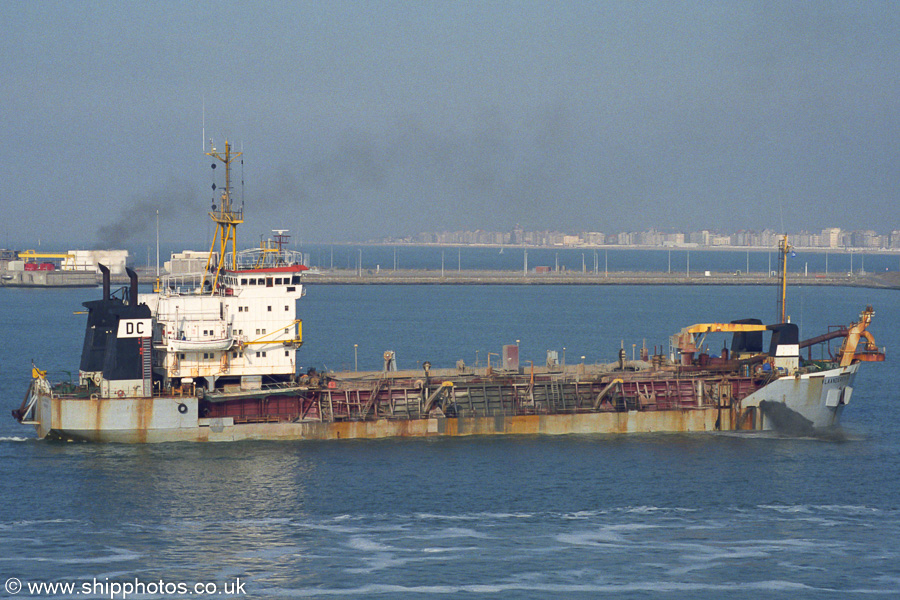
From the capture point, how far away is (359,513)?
128ft

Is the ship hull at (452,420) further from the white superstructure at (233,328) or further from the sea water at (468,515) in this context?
the white superstructure at (233,328)

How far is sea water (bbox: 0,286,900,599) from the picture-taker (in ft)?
108

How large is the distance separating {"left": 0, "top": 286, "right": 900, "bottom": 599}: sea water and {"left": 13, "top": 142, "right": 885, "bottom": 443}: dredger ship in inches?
39.2

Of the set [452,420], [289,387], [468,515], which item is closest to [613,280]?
[452,420]

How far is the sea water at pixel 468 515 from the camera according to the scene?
33.0m

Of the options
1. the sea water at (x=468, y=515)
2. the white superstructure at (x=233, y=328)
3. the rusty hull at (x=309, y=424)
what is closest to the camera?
the sea water at (x=468, y=515)

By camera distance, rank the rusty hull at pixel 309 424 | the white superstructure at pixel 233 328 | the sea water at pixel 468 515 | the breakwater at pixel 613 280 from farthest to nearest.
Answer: the breakwater at pixel 613 280 → the white superstructure at pixel 233 328 → the rusty hull at pixel 309 424 → the sea water at pixel 468 515

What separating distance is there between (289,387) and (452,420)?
842cm

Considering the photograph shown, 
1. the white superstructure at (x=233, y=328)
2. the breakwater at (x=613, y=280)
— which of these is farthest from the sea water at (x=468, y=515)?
the breakwater at (x=613, y=280)

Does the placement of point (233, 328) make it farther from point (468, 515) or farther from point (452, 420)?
point (468, 515)

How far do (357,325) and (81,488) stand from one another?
64.1 metres

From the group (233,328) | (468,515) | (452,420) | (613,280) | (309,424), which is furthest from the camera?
(613,280)

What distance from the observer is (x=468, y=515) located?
128ft

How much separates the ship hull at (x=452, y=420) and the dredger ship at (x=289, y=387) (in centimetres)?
6
